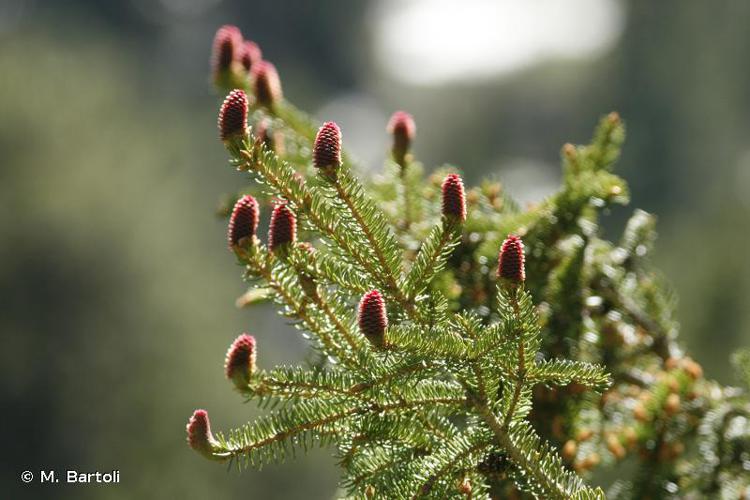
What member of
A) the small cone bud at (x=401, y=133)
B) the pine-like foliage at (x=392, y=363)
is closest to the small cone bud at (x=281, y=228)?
the pine-like foliage at (x=392, y=363)

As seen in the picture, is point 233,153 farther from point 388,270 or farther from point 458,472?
point 458,472

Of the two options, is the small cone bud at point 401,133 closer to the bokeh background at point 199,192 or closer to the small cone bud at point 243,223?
the bokeh background at point 199,192

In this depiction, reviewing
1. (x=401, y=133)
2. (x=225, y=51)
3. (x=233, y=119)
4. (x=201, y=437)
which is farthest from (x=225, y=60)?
(x=201, y=437)

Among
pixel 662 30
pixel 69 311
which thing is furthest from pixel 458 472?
pixel 662 30

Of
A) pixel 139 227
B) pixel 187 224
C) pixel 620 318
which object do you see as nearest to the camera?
pixel 620 318

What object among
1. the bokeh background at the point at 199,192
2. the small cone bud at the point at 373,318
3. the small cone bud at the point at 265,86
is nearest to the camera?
the small cone bud at the point at 373,318

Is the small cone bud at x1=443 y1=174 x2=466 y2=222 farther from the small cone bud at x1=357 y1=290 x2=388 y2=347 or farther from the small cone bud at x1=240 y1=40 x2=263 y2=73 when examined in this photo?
the small cone bud at x1=240 y1=40 x2=263 y2=73

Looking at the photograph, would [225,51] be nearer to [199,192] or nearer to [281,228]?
[281,228]
